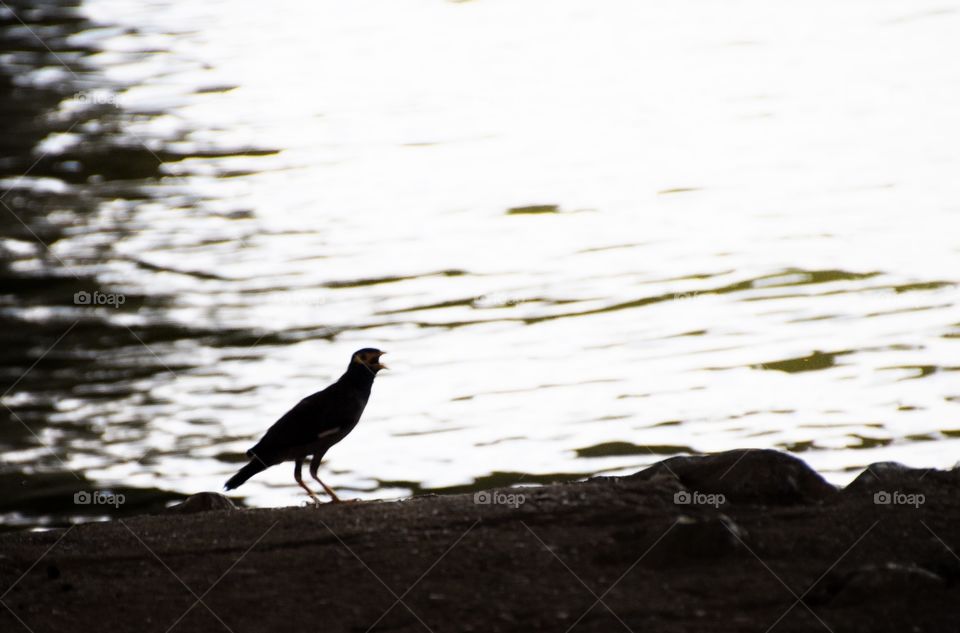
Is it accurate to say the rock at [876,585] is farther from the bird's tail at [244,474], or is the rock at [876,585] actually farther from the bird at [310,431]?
the bird's tail at [244,474]

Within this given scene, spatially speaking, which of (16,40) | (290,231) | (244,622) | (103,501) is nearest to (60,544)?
(244,622)

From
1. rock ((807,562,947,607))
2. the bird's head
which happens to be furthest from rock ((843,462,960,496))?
the bird's head

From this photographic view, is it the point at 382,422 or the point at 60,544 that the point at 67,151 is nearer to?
the point at 382,422

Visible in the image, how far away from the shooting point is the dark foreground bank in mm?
4828

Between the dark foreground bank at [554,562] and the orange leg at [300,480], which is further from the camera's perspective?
the orange leg at [300,480]

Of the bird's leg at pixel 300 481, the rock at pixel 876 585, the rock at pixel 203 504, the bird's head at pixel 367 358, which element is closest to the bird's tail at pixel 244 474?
the bird's leg at pixel 300 481

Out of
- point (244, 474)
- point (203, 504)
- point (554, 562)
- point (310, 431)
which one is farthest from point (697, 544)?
point (203, 504)

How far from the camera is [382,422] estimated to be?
12.3 metres

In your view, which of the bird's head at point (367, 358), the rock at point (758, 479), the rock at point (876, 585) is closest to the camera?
the rock at point (876, 585)

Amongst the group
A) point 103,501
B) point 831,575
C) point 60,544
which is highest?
point 831,575

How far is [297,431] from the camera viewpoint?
266 inches

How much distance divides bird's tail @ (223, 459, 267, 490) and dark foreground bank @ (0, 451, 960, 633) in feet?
0.86

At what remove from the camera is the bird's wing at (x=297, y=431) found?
6754 mm

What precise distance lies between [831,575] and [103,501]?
7.76m
